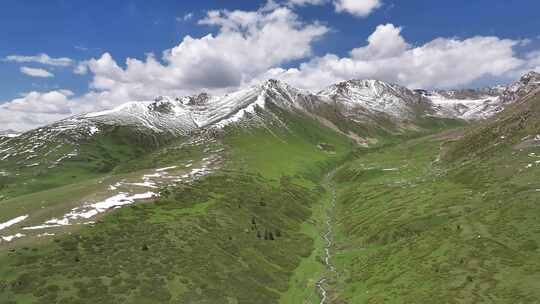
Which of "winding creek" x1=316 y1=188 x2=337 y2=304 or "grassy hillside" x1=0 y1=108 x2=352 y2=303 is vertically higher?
"grassy hillside" x1=0 y1=108 x2=352 y2=303

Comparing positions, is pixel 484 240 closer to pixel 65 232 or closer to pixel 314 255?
pixel 314 255

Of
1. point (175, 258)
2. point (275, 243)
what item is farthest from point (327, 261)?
point (175, 258)

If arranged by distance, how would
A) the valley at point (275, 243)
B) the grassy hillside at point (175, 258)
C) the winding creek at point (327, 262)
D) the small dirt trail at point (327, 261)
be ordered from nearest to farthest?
the grassy hillside at point (175, 258), the valley at point (275, 243), the winding creek at point (327, 262), the small dirt trail at point (327, 261)

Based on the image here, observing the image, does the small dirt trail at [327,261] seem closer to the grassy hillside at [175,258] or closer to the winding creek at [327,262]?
the winding creek at [327,262]

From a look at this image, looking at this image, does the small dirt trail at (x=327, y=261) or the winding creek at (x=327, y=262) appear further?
the small dirt trail at (x=327, y=261)

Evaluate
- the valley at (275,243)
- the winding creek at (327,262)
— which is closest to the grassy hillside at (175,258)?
the valley at (275,243)

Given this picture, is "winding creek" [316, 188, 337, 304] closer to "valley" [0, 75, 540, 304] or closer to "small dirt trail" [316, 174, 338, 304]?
"small dirt trail" [316, 174, 338, 304]

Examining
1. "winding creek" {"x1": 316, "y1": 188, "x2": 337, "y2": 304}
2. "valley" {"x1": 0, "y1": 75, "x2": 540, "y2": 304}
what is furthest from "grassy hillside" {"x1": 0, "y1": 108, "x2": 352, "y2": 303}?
"winding creek" {"x1": 316, "y1": 188, "x2": 337, "y2": 304}

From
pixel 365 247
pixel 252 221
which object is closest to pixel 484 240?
pixel 365 247

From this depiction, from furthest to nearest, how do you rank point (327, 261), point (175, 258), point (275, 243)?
point (275, 243)
point (327, 261)
point (175, 258)

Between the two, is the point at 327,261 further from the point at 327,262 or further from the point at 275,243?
the point at 275,243

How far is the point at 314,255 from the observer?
115 meters

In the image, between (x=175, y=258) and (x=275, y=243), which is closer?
(x=175, y=258)

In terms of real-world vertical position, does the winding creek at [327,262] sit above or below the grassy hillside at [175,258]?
below
